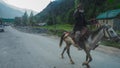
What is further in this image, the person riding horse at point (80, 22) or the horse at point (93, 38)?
the person riding horse at point (80, 22)

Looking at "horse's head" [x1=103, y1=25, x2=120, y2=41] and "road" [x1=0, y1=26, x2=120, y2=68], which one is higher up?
"horse's head" [x1=103, y1=25, x2=120, y2=41]

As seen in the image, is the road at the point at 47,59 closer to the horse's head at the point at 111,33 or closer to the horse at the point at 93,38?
the horse at the point at 93,38

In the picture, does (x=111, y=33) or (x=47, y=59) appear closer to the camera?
(x=111, y=33)

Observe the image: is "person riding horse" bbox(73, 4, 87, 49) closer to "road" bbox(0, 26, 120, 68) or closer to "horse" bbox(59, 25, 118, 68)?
"horse" bbox(59, 25, 118, 68)

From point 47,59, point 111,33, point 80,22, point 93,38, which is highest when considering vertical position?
point 80,22

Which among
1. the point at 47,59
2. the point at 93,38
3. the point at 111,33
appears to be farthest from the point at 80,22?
the point at 47,59

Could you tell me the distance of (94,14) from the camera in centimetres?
6931

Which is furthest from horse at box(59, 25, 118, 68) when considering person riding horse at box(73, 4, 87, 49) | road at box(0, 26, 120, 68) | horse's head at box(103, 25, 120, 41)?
road at box(0, 26, 120, 68)

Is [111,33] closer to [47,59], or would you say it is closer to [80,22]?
[80,22]

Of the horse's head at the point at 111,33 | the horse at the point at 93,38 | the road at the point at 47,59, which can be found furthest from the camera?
the road at the point at 47,59

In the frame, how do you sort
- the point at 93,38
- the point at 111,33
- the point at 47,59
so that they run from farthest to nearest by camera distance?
the point at 47,59, the point at 93,38, the point at 111,33

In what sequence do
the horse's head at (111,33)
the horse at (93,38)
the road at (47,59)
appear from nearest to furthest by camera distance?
the horse's head at (111,33)
the horse at (93,38)
the road at (47,59)

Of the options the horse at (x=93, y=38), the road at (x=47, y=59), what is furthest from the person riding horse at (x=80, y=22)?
the road at (x=47, y=59)

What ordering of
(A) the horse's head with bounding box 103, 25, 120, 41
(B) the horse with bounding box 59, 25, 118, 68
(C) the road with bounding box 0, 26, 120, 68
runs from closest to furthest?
(A) the horse's head with bounding box 103, 25, 120, 41, (B) the horse with bounding box 59, 25, 118, 68, (C) the road with bounding box 0, 26, 120, 68
